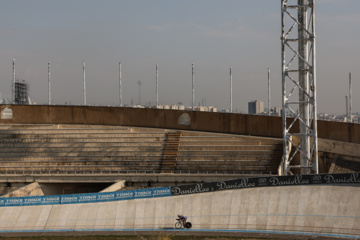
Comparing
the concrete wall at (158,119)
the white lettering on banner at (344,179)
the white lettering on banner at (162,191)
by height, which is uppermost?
the concrete wall at (158,119)

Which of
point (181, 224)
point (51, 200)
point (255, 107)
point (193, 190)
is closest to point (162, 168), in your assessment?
point (193, 190)

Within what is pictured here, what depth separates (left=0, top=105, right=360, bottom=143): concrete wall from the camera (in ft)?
166

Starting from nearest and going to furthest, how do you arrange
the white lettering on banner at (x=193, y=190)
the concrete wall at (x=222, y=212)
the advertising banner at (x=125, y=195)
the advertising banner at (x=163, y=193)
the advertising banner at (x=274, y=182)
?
the concrete wall at (x=222, y=212) → the advertising banner at (x=274, y=182) → the white lettering on banner at (x=193, y=190) → the advertising banner at (x=163, y=193) → the advertising banner at (x=125, y=195)

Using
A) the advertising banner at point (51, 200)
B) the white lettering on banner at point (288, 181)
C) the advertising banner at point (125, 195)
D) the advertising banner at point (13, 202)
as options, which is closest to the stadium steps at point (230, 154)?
the white lettering on banner at point (288, 181)

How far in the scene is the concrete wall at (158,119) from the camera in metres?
50.6

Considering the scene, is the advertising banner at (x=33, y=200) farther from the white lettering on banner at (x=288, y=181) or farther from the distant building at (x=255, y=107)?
the distant building at (x=255, y=107)

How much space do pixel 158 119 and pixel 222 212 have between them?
26.9 metres

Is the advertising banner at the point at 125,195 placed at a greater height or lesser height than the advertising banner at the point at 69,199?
greater

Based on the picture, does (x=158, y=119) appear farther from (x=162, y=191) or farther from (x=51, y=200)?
(x=51, y=200)

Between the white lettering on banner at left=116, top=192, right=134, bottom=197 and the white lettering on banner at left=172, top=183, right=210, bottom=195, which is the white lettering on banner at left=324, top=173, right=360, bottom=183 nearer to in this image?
the white lettering on banner at left=172, top=183, right=210, bottom=195

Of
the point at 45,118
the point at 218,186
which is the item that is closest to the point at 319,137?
the point at 218,186

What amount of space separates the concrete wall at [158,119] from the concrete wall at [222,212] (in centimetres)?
1459

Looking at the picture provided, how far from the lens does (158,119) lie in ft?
188

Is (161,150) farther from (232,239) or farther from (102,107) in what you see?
(232,239)
